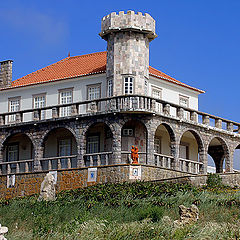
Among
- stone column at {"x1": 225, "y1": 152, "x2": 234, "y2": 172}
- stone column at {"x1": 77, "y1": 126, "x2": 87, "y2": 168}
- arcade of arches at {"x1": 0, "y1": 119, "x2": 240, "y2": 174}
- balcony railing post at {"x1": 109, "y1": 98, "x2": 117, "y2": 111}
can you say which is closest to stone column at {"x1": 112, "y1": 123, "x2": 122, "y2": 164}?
arcade of arches at {"x1": 0, "y1": 119, "x2": 240, "y2": 174}

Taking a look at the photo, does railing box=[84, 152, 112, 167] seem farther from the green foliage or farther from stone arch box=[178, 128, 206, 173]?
the green foliage

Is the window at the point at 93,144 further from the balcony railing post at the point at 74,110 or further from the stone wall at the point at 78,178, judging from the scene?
the stone wall at the point at 78,178

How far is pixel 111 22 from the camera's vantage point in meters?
36.8

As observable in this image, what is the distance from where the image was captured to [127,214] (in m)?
24.2

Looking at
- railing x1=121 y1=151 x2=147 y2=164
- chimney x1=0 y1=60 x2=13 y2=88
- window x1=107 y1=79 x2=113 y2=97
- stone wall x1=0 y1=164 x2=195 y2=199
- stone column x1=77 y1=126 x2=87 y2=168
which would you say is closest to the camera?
stone wall x1=0 y1=164 x2=195 y2=199

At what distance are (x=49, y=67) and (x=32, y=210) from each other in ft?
69.3

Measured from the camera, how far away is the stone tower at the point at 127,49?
36.6m

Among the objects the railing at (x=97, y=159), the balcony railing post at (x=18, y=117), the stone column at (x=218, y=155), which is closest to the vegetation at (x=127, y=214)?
the railing at (x=97, y=159)

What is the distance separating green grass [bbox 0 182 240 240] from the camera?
19.7m

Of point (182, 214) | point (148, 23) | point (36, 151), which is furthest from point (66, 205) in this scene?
point (148, 23)

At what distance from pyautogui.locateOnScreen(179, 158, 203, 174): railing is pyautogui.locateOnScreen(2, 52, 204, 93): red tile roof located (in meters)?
5.86

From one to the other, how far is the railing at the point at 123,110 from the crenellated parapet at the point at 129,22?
4104mm

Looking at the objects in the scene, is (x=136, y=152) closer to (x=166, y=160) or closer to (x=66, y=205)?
(x=166, y=160)

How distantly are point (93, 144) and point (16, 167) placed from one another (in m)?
4.87
